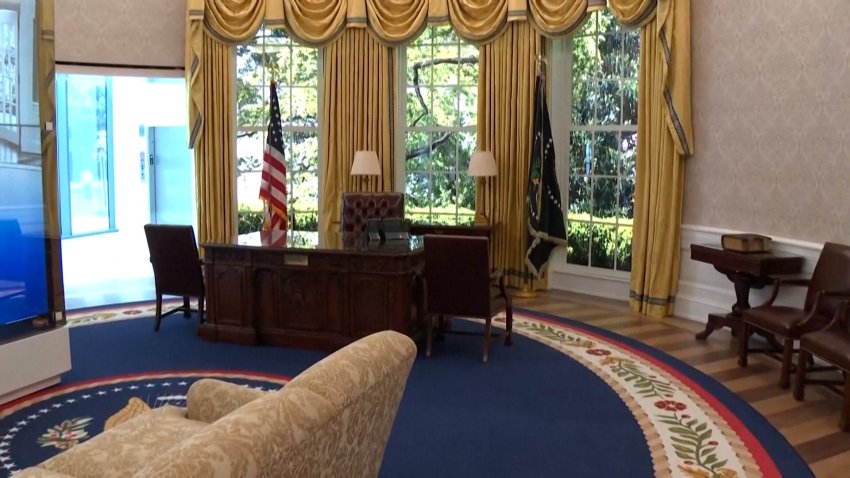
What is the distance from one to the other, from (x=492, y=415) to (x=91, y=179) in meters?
10.7

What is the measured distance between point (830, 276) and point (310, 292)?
11.6ft

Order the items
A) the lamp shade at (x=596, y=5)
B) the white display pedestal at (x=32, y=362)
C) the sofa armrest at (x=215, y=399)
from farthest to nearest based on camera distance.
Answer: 1. the lamp shade at (x=596, y=5)
2. the white display pedestal at (x=32, y=362)
3. the sofa armrest at (x=215, y=399)

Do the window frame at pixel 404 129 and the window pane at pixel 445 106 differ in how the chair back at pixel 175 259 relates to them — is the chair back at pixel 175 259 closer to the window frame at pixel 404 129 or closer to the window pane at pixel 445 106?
the window frame at pixel 404 129

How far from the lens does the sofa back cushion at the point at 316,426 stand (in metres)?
1.43

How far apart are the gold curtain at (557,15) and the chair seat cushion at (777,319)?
11.2 feet

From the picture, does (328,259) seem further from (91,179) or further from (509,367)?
(91,179)

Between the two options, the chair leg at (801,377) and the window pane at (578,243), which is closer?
the chair leg at (801,377)

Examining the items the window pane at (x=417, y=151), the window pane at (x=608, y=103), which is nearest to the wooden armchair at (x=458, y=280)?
the window pane at (x=608, y=103)

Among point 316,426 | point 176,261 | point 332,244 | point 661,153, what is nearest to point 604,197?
point 661,153

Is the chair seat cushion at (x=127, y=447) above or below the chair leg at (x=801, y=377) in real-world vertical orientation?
above

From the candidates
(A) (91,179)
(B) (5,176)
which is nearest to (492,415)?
(B) (5,176)

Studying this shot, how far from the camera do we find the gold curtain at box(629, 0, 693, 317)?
19.8ft

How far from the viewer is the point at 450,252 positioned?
4.80 m

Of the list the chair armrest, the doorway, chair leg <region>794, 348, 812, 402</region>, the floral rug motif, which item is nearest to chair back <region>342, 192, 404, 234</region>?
the floral rug motif
